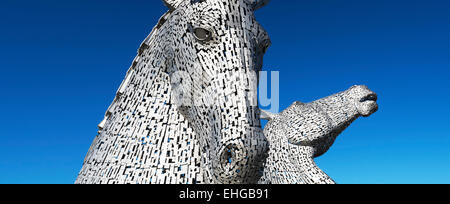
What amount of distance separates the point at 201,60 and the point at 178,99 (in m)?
0.26

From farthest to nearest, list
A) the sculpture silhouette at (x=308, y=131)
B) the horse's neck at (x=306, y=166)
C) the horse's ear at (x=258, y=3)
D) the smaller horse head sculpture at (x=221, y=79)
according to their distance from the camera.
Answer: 1. the sculpture silhouette at (x=308, y=131)
2. the horse's neck at (x=306, y=166)
3. the horse's ear at (x=258, y=3)
4. the smaller horse head sculpture at (x=221, y=79)

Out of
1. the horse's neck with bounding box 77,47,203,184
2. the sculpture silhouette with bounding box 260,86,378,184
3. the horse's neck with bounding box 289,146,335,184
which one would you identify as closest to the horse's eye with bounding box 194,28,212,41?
the horse's neck with bounding box 77,47,203,184

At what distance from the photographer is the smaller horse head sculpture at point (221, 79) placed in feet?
4.83

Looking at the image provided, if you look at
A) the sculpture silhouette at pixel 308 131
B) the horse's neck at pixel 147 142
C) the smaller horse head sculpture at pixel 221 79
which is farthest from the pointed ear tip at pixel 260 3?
the sculpture silhouette at pixel 308 131

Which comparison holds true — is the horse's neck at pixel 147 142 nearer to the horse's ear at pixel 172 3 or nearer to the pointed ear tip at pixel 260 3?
the horse's ear at pixel 172 3

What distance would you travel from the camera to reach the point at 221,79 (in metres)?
1.61

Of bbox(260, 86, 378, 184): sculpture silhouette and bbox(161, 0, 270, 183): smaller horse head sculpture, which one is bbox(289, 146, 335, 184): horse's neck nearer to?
bbox(260, 86, 378, 184): sculpture silhouette

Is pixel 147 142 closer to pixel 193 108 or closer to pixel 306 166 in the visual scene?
pixel 193 108

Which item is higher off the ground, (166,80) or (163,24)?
(163,24)

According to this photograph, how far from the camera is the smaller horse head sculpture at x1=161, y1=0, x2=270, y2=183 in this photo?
1.47 metres

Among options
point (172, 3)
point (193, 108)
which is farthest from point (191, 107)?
point (172, 3)

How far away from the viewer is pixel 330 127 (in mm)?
4660
